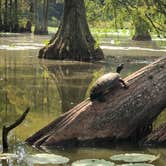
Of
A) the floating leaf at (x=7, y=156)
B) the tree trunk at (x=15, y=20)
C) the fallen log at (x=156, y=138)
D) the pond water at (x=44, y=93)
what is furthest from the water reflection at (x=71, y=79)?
the tree trunk at (x=15, y=20)

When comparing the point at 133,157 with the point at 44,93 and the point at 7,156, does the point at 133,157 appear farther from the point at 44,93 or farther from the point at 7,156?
the point at 44,93

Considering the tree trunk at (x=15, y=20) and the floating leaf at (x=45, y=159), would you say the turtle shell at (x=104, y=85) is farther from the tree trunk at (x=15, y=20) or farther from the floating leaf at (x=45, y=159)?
the tree trunk at (x=15, y=20)

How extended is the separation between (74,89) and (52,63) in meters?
8.74

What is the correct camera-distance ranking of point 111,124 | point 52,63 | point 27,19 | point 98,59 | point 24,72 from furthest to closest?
1. point 27,19
2. point 98,59
3. point 52,63
4. point 24,72
5. point 111,124

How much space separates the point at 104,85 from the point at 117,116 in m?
0.55

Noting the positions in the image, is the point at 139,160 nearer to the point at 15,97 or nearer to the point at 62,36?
the point at 15,97

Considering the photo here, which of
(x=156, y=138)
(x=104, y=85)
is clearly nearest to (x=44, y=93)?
(x=104, y=85)

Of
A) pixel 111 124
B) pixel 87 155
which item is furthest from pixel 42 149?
pixel 111 124

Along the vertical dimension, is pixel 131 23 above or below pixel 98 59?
above

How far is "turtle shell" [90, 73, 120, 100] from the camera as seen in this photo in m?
8.55

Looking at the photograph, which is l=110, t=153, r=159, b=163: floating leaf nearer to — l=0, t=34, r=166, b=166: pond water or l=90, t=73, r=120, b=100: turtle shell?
l=0, t=34, r=166, b=166: pond water

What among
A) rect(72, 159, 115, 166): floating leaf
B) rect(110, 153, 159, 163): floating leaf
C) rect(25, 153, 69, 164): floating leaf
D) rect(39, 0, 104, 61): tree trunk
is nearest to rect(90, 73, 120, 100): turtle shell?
rect(110, 153, 159, 163): floating leaf

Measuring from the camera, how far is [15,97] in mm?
12711

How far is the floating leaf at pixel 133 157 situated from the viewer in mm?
7055
